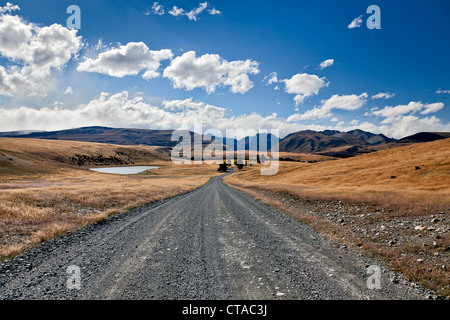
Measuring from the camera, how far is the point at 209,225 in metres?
14.2

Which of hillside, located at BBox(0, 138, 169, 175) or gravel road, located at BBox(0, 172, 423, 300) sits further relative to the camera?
hillside, located at BBox(0, 138, 169, 175)

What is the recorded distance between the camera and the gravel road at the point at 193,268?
5.98 meters

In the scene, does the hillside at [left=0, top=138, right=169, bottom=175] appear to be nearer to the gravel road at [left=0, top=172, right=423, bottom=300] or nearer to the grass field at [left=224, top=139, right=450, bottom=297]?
the gravel road at [left=0, top=172, right=423, bottom=300]

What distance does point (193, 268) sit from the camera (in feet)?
25.1

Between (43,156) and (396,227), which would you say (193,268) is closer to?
(396,227)

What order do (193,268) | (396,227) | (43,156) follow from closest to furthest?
(193,268) < (396,227) < (43,156)

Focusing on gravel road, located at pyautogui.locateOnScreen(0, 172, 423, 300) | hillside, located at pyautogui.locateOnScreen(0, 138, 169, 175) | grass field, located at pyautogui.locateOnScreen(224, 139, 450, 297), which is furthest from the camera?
hillside, located at pyautogui.locateOnScreen(0, 138, 169, 175)

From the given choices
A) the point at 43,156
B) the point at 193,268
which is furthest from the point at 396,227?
the point at 43,156

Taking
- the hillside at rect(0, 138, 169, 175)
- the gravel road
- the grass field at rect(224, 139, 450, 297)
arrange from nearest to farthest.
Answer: the gravel road → the grass field at rect(224, 139, 450, 297) → the hillside at rect(0, 138, 169, 175)

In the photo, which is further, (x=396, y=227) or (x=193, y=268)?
(x=396, y=227)

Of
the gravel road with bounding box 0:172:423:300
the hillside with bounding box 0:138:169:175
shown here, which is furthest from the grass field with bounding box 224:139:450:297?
the hillside with bounding box 0:138:169:175

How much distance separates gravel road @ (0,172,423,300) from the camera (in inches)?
236

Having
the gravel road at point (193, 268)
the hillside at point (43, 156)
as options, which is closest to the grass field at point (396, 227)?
the gravel road at point (193, 268)
